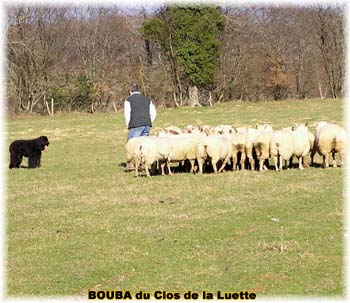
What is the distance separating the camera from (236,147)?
46.6ft

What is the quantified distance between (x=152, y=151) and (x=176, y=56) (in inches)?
1282

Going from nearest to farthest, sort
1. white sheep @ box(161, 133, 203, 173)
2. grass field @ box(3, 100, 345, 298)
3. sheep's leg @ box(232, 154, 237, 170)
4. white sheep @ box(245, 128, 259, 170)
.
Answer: grass field @ box(3, 100, 345, 298) → white sheep @ box(161, 133, 203, 173) → white sheep @ box(245, 128, 259, 170) → sheep's leg @ box(232, 154, 237, 170)

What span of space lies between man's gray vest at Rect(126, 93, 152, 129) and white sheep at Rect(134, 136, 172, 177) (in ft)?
4.21

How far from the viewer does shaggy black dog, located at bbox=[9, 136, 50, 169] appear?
53.6ft

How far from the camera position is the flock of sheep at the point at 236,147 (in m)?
13.8

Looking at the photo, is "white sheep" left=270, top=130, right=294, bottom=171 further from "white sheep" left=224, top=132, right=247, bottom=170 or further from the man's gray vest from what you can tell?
the man's gray vest

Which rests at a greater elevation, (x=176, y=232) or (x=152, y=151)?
(x=152, y=151)

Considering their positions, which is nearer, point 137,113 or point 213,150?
point 213,150

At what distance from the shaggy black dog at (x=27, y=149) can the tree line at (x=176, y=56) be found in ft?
87.1

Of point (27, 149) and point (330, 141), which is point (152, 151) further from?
point (27, 149)

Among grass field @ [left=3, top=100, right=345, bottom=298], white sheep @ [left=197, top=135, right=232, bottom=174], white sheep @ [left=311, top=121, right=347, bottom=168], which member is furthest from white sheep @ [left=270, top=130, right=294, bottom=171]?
white sheep @ [left=197, top=135, right=232, bottom=174]

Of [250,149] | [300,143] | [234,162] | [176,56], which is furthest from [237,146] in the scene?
[176,56]

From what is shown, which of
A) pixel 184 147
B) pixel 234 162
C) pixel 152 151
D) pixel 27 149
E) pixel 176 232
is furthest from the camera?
pixel 27 149

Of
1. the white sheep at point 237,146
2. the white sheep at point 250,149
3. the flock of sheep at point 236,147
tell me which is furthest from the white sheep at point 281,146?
the white sheep at point 237,146
